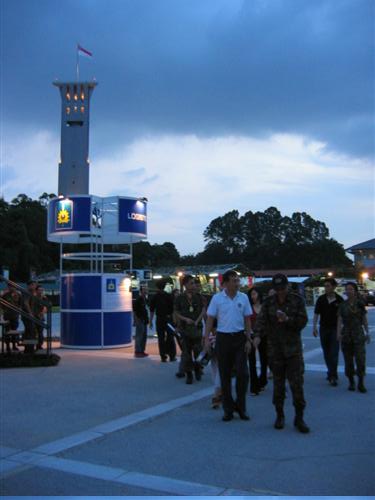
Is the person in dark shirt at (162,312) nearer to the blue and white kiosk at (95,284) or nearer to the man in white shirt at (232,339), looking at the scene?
the blue and white kiosk at (95,284)

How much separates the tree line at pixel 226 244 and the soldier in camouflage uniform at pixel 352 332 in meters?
48.5

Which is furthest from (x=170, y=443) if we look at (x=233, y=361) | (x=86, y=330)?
(x=86, y=330)

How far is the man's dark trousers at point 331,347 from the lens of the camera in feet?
27.9

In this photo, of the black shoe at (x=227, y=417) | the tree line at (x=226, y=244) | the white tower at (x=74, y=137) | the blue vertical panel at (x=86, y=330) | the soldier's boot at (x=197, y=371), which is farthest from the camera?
the white tower at (x=74, y=137)

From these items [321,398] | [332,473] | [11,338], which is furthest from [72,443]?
[11,338]

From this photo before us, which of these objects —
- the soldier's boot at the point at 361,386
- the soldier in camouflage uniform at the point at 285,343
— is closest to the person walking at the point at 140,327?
the soldier's boot at the point at 361,386

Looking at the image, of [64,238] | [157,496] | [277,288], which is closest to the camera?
[157,496]

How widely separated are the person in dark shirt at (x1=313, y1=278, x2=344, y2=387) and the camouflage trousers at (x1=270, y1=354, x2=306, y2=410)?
2810 mm

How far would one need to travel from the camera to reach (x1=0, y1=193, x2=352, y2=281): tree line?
184 feet

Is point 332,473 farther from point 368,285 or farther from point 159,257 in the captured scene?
point 159,257

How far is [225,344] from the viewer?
6398 millimetres

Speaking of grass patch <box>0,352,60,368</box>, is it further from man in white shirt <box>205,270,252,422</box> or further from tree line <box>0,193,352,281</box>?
Answer: tree line <box>0,193,352,281</box>

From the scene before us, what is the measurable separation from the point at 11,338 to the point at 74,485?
8420mm

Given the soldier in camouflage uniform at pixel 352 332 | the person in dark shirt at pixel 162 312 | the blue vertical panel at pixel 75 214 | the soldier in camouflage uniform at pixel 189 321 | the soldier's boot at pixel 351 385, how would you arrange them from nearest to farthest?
the soldier's boot at pixel 351 385
the soldier in camouflage uniform at pixel 352 332
the soldier in camouflage uniform at pixel 189 321
the person in dark shirt at pixel 162 312
the blue vertical panel at pixel 75 214
